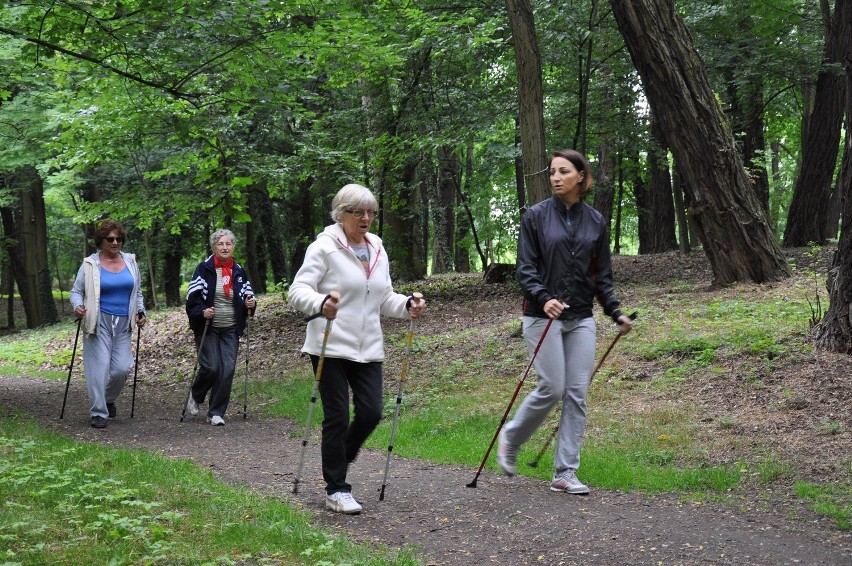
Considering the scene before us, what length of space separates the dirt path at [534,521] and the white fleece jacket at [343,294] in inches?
44.2

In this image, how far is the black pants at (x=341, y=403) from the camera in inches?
226

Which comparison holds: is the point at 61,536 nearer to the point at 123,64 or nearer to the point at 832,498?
the point at 832,498

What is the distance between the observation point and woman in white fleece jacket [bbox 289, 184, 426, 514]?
18.7 ft

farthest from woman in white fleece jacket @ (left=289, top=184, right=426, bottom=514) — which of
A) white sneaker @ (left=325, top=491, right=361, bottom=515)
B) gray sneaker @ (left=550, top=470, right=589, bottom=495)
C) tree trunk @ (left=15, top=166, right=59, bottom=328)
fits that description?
tree trunk @ (left=15, top=166, right=59, bottom=328)

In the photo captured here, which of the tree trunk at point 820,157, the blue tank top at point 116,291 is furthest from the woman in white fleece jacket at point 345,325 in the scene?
the tree trunk at point 820,157

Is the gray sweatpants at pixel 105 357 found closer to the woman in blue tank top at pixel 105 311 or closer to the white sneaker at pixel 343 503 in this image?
the woman in blue tank top at pixel 105 311

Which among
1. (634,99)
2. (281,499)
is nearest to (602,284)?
(281,499)

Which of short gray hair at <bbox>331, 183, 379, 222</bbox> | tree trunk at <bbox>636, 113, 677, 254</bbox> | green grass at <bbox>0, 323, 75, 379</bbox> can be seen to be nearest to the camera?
short gray hair at <bbox>331, 183, 379, 222</bbox>

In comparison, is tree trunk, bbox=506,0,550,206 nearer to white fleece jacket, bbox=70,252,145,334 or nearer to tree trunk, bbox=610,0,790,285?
tree trunk, bbox=610,0,790,285

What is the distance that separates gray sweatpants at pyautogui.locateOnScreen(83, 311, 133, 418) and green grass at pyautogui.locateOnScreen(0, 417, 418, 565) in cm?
315

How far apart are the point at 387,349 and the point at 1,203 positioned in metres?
17.9

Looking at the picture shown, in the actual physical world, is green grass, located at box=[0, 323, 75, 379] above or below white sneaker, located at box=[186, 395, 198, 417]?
below

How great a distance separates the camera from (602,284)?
623 cm

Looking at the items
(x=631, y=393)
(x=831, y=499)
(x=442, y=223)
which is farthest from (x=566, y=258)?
(x=442, y=223)
